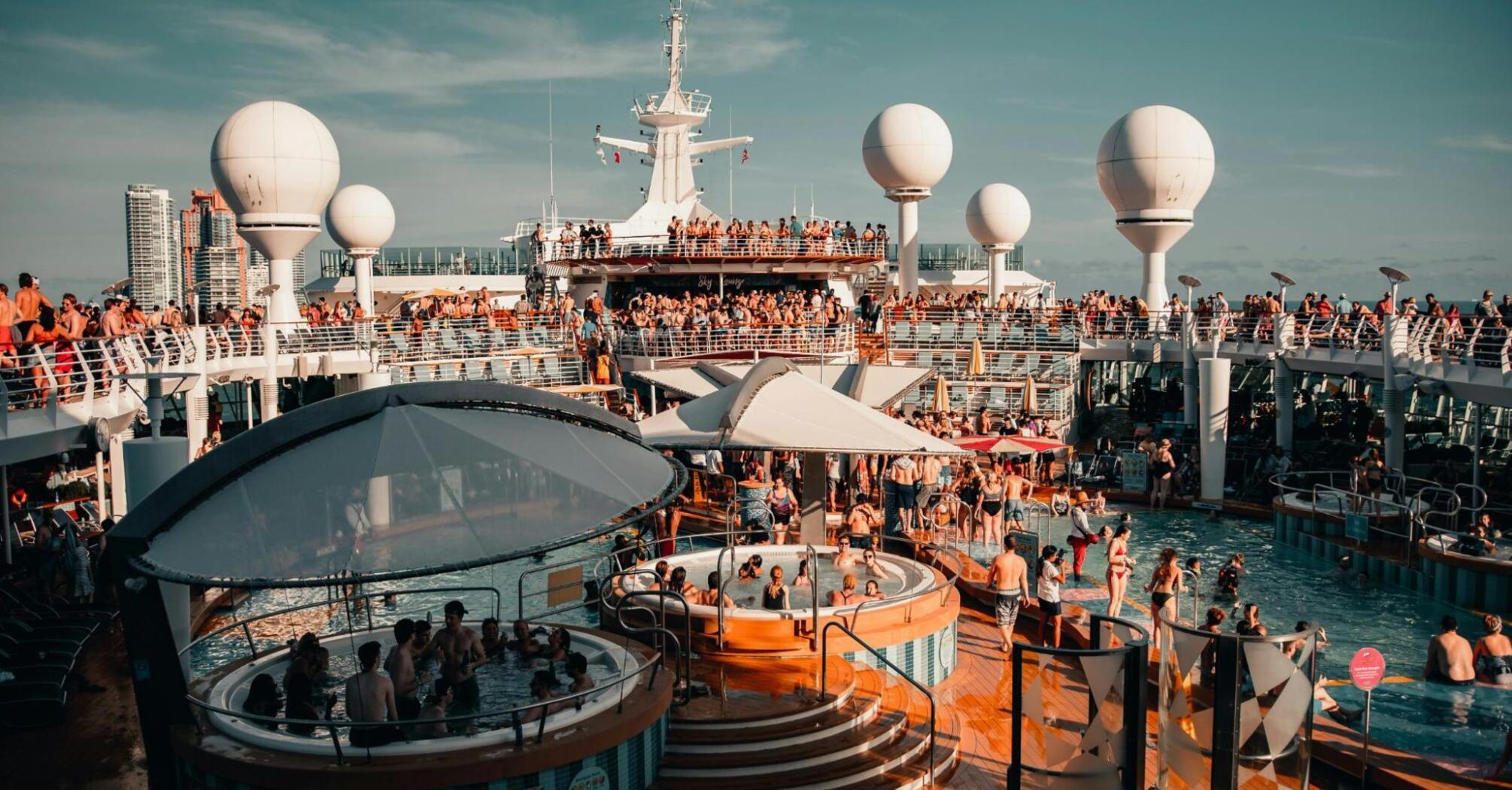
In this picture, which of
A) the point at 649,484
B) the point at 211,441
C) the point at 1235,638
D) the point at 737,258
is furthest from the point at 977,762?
the point at 737,258

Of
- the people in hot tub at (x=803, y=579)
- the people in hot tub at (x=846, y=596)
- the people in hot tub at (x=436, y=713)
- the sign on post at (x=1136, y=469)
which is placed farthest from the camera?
the sign on post at (x=1136, y=469)

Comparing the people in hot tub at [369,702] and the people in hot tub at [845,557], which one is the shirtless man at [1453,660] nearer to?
the people in hot tub at [845,557]

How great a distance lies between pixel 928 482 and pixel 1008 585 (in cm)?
596

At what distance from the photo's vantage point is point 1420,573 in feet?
50.8

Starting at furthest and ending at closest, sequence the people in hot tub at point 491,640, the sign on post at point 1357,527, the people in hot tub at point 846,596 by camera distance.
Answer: the sign on post at point 1357,527, the people in hot tub at point 846,596, the people in hot tub at point 491,640

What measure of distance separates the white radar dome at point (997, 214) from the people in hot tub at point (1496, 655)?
29.6 metres

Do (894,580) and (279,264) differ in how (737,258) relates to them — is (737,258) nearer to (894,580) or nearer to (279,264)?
(279,264)

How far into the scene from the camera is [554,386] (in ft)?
86.2

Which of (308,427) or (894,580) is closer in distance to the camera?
(308,427)

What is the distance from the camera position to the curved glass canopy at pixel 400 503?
23.9ft

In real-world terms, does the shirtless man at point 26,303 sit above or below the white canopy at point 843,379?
above

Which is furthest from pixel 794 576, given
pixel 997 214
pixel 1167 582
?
pixel 997 214

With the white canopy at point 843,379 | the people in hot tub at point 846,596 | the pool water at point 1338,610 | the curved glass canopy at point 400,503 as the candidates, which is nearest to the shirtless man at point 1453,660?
the pool water at point 1338,610

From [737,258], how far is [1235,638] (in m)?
25.9
